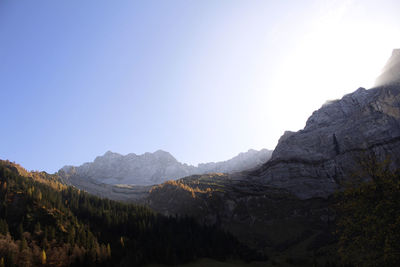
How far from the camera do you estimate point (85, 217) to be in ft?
262

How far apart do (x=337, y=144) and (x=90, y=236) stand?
451 ft

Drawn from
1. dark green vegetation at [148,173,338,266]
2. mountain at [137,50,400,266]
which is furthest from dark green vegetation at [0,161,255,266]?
mountain at [137,50,400,266]

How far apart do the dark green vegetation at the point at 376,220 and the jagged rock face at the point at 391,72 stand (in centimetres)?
14428

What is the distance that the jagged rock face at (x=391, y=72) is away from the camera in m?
142

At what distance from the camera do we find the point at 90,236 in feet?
198

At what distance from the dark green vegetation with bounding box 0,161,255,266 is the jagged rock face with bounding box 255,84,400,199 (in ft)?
243

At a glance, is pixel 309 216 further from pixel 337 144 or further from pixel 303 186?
pixel 337 144

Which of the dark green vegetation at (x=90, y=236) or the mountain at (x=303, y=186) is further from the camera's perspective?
the mountain at (x=303, y=186)

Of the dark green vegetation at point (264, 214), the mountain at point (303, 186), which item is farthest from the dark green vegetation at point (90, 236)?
the mountain at point (303, 186)

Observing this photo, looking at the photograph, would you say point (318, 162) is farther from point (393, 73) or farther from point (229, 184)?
point (393, 73)

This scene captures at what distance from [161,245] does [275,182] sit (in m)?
100

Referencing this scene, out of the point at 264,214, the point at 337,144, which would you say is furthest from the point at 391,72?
the point at 264,214

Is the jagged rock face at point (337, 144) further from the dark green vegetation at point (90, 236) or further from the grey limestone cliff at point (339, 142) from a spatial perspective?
the dark green vegetation at point (90, 236)

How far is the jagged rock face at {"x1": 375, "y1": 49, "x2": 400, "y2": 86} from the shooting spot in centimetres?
14155
